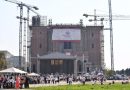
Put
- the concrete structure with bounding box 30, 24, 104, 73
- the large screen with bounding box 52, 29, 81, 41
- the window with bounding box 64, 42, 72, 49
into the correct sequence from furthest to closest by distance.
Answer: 1. the window with bounding box 64, 42, 72, 49
2. the large screen with bounding box 52, 29, 81, 41
3. the concrete structure with bounding box 30, 24, 104, 73

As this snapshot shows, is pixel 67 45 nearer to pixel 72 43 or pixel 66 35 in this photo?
pixel 72 43

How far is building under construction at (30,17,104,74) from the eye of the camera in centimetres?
16550

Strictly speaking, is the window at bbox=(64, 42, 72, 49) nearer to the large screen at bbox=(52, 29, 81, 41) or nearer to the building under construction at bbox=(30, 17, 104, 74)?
the building under construction at bbox=(30, 17, 104, 74)

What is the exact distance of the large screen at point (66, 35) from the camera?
556 ft

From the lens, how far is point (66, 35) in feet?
558

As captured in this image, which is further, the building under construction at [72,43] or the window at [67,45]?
the window at [67,45]

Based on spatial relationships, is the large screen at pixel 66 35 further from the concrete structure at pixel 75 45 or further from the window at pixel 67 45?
the window at pixel 67 45

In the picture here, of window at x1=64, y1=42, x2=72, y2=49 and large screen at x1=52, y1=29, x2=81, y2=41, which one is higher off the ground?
large screen at x1=52, y1=29, x2=81, y2=41

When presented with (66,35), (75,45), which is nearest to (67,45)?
(75,45)

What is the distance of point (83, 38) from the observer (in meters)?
178

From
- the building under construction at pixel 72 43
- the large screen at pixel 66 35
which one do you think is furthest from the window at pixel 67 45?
the large screen at pixel 66 35

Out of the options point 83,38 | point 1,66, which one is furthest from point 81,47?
point 1,66

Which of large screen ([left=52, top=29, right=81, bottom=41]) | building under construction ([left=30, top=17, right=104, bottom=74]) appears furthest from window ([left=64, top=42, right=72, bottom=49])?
large screen ([left=52, top=29, right=81, bottom=41])

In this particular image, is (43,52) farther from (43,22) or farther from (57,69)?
(57,69)
